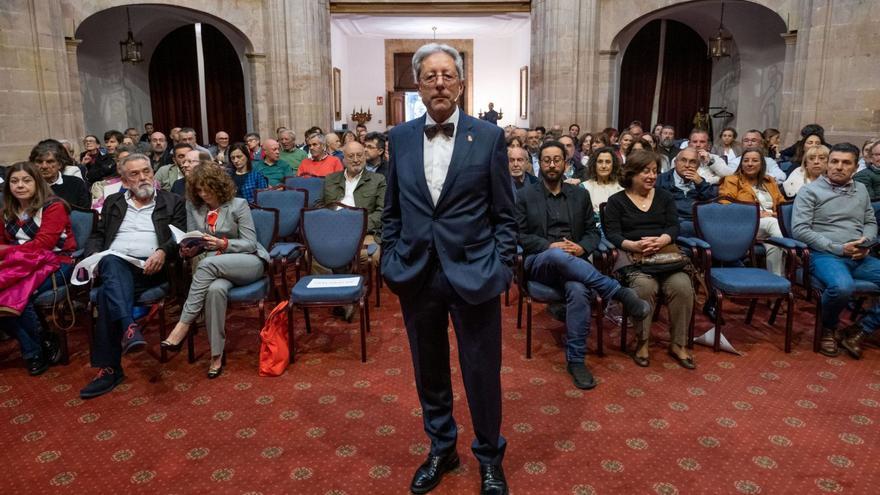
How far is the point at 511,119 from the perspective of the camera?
68.1 feet

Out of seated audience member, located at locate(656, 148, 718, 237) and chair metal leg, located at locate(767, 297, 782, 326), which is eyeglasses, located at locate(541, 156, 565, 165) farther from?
chair metal leg, located at locate(767, 297, 782, 326)

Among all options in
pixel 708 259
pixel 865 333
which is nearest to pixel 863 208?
pixel 865 333

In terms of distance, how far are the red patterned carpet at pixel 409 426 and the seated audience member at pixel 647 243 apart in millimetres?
213

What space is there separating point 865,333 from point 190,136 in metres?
7.50

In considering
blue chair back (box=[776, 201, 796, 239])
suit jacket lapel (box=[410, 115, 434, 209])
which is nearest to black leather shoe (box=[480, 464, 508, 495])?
suit jacket lapel (box=[410, 115, 434, 209])

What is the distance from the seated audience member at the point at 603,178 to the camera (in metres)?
5.33

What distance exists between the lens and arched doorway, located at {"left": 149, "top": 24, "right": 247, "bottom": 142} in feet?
47.2

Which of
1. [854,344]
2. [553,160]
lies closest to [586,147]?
[553,160]

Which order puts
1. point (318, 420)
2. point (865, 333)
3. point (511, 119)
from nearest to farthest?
point (318, 420) → point (865, 333) → point (511, 119)

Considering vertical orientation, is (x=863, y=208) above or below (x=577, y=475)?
above

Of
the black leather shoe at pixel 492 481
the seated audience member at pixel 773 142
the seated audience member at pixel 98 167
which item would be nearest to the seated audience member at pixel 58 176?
the seated audience member at pixel 98 167

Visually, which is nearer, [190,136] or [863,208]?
[863,208]

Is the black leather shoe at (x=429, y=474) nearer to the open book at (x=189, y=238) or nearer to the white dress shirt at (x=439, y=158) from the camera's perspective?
the white dress shirt at (x=439, y=158)

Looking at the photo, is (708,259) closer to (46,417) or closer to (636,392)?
(636,392)
